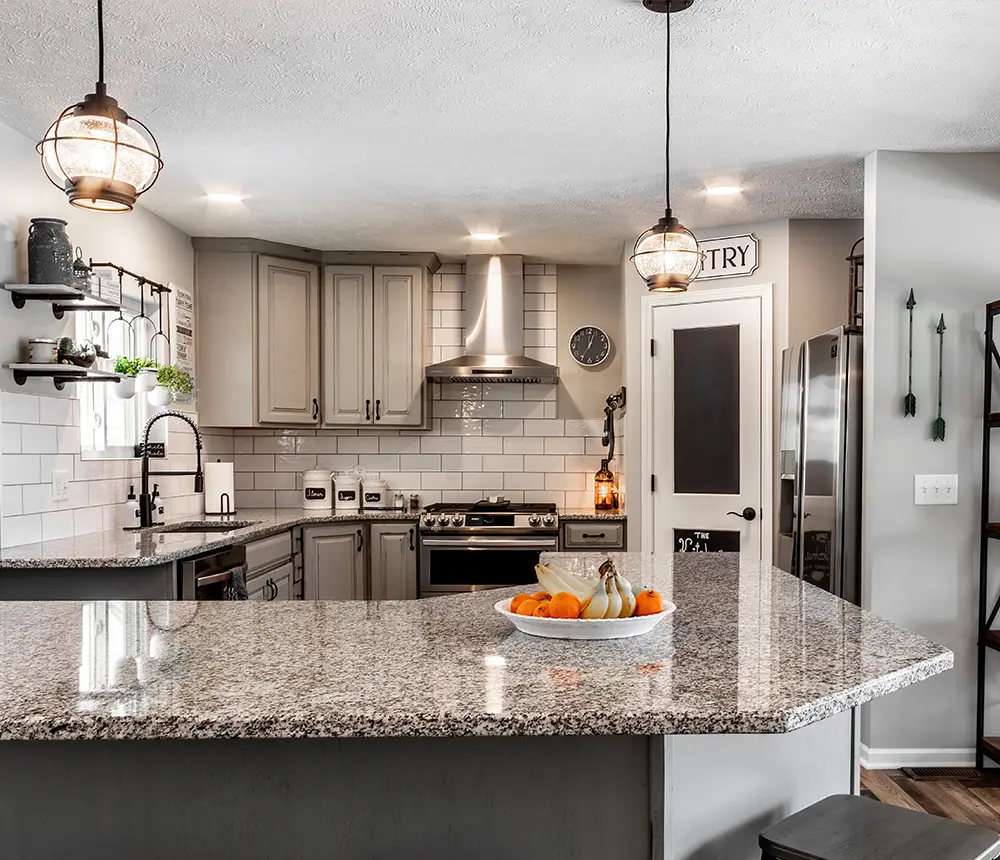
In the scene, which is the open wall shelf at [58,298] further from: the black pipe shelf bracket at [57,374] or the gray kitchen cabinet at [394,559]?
the gray kitchen cabinet at [394,559]

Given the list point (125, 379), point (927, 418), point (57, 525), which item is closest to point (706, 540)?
point (927, 418)

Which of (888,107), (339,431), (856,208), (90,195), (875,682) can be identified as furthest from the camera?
(339,431)

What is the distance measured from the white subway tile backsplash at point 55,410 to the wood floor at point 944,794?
3326 millimetres

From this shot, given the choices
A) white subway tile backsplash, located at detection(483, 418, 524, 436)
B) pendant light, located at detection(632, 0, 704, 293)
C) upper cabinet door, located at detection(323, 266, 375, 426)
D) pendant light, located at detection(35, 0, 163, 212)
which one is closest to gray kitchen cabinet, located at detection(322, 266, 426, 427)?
upper cabinet door, located at detection(323, 266, 375, 426)

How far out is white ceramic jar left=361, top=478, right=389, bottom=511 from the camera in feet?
18.1

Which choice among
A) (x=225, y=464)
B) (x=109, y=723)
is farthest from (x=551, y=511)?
(x=109, y=723)

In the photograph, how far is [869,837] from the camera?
159 centimetres

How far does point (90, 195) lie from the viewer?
1763 mm

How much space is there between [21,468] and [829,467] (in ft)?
10.1

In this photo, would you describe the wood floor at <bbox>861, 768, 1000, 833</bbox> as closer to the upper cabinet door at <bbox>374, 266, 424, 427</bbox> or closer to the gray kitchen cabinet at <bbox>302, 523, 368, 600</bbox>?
the gray kitchen cabinet at <bbox>302, 523, 368, 600</bbox>

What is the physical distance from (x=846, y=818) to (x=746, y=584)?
0.85 meters

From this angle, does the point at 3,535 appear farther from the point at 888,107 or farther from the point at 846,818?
the point at 888,107

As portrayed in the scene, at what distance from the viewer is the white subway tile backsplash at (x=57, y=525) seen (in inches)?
139

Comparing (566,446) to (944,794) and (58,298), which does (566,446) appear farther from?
(58,298)
